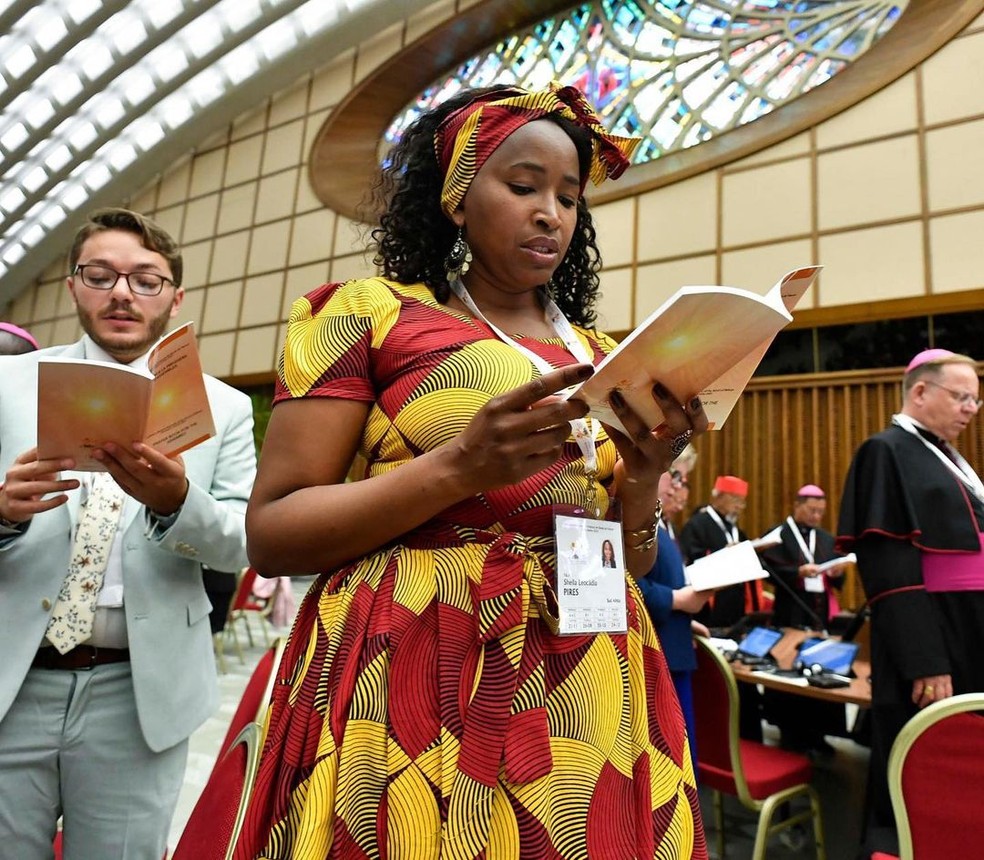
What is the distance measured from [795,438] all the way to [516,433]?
6.88 metres

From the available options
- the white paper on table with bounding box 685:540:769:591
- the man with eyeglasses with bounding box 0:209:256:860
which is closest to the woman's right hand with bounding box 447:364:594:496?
the man with eyeglasses with bounding box 0:209:256:860

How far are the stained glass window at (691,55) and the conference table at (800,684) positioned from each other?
625 centimetres

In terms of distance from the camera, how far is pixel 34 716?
1.19 m

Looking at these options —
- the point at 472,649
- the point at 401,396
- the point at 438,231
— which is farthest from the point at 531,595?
the point at 438,231

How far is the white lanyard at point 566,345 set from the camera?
89cm

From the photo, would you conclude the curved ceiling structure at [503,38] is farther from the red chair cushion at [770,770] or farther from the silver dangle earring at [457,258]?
the silver dangle earring at [457,258]

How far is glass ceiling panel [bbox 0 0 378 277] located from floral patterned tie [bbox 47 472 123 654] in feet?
34.8

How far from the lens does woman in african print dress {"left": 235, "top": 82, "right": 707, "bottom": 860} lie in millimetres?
684

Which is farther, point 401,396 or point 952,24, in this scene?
point 952,24

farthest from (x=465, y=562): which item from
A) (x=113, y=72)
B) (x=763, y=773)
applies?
(x=113, y=72)

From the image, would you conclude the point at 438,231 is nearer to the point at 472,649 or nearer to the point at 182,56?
the point at 472,649

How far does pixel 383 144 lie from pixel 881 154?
21.8ft

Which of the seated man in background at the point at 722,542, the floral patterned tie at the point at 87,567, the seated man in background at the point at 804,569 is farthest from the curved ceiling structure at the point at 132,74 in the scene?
the floral patterned tie at the point at 87,567

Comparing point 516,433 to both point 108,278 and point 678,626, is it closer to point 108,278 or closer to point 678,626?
point 108,278
